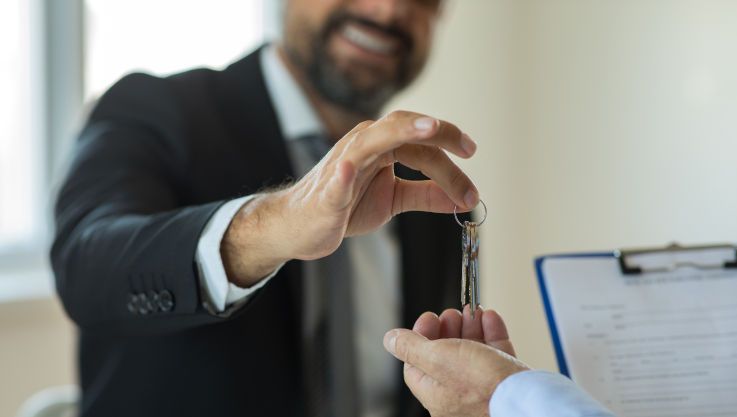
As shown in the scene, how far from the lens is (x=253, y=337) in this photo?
116 centimetres

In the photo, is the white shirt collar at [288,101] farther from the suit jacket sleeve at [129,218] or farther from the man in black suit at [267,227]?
the suit jacket sleeve at [129,218]

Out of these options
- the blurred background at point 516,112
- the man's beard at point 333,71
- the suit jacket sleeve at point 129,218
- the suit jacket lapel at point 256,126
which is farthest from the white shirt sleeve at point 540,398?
the blurred background at point 516,112

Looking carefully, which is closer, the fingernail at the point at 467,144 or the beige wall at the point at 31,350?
the fingernail at the point at 467,144

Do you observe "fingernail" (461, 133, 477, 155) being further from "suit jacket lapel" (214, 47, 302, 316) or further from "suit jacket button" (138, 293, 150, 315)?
"suit jacket lapel" (214, 47, 302, 316)

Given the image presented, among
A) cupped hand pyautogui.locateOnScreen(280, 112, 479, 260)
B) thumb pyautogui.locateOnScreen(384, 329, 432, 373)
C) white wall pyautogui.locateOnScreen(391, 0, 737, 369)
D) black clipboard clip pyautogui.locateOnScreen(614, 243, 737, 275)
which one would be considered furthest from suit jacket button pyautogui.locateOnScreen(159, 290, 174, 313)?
white wall pyautogui.locateOnScreen(391, 0, 737, 369)

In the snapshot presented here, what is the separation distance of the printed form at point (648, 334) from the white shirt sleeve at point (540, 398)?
0.88 feet

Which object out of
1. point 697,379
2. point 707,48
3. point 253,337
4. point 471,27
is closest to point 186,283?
point 253,337

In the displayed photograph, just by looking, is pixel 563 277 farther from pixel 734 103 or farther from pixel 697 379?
pixel 734 103

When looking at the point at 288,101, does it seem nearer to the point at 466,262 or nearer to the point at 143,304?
the point at 143,304

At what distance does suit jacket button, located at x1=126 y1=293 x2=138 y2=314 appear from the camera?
0.78 m

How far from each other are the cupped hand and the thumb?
0.39ft

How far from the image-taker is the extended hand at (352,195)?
479 mm

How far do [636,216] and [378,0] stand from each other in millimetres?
1218

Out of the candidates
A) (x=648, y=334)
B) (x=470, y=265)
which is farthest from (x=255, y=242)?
(x=648, y=334)
